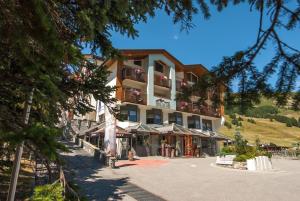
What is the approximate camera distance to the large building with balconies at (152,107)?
2927 centimetres

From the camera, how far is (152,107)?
1244 inches

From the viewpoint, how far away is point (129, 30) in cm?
591

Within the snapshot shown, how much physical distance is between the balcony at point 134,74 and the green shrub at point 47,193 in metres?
25.6

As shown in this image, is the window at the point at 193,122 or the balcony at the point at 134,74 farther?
the window at the point at 193,122

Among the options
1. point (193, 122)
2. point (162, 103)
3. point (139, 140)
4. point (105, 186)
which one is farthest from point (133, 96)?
point (105, 186)

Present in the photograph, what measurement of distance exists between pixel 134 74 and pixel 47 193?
2699 cm

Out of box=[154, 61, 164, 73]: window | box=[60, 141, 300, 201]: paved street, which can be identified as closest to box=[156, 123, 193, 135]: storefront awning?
box=[154, 61, 164, 73]: window

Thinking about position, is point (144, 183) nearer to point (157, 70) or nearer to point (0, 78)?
point (0, 78)

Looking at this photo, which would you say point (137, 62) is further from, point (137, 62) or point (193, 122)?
point (193, 122)

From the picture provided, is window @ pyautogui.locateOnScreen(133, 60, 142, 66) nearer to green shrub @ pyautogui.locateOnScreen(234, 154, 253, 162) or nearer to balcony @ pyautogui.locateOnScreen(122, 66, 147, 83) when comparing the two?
balcony @ pyautogui.locateOnScreen(122, 66, 147, 83)

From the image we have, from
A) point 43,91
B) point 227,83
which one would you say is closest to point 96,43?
point 43,91

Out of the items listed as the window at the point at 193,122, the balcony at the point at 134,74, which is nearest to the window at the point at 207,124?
the window at the point at 193,122

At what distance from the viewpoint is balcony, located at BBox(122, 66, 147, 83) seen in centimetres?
3012

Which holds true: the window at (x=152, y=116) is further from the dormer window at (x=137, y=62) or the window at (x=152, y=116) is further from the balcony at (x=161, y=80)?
the dormer window at (x=137, y=62)
